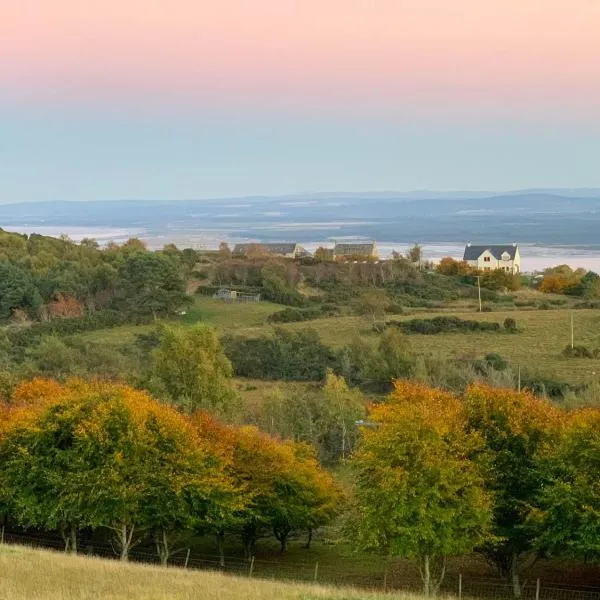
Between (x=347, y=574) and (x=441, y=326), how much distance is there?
48822 millimetres

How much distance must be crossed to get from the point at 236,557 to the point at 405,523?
8518 millimetres

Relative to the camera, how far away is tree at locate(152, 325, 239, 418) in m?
48.1

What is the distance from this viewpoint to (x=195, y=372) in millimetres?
48562

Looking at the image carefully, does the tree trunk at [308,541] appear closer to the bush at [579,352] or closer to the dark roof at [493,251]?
the bush at [579,352]

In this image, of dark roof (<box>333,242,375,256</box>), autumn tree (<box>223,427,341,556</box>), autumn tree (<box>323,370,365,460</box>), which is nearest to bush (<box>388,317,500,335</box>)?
autumn tree (<box>323,370,365,460</box>)

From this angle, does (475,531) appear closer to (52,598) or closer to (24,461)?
(52,598)

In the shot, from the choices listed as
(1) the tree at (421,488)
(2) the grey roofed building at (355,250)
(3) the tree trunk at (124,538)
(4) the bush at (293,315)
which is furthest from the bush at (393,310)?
(1) the tree at (421,488)

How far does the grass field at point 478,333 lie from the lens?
64.1 metres

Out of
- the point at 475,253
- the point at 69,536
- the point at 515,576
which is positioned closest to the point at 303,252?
the point at 475,253

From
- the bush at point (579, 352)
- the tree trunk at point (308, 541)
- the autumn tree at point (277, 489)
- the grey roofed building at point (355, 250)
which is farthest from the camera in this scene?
the grey roofed building at point (355, 250)

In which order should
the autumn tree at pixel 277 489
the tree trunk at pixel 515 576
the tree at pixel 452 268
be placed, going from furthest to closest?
the tree at pixel 452 268, the autumn tree at pixel 277 489, the tree trunk at pixel 515 576

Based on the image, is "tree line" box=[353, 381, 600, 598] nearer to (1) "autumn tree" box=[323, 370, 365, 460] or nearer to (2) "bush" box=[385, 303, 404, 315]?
(1) "autumn tree" box=[323, 370, 365, 460]

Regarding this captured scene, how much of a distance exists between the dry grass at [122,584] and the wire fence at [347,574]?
15.9ft

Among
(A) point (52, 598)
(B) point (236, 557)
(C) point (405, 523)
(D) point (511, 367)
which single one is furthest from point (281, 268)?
(A) point (52, 598)
